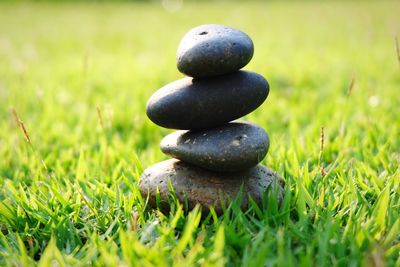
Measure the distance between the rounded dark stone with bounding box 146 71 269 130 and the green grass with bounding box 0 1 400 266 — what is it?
0.45 meters

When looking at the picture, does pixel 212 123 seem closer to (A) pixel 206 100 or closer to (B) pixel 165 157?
(A) pixel 206 100

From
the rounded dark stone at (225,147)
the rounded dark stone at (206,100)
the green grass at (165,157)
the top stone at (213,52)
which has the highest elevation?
the top stone at (213,52)

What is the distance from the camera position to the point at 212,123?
2.48 m

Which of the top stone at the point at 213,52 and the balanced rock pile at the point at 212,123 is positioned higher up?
the top stone at the point at 213,52

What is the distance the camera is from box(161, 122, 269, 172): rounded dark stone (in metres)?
2.33

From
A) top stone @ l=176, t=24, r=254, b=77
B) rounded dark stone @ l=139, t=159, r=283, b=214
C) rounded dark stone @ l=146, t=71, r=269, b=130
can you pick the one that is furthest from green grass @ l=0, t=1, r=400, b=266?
top stone @ l=176, t=24, r=254, b=77

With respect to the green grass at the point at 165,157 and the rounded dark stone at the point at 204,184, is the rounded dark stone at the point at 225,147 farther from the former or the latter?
the green grass at the point at 165,157

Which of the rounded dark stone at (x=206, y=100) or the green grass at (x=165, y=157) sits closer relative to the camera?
the green grass at (x=165, y=157)

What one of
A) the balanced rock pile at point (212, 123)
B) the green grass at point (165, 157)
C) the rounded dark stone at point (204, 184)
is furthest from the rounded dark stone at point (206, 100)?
the green grass at point (165, 157)

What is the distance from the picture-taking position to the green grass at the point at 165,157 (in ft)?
6.64

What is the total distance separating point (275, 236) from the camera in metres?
2.13

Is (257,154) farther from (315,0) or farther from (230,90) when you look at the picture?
(315,0)

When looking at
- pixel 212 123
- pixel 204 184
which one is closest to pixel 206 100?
pixel 212 123

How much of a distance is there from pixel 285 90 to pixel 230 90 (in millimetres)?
3404
